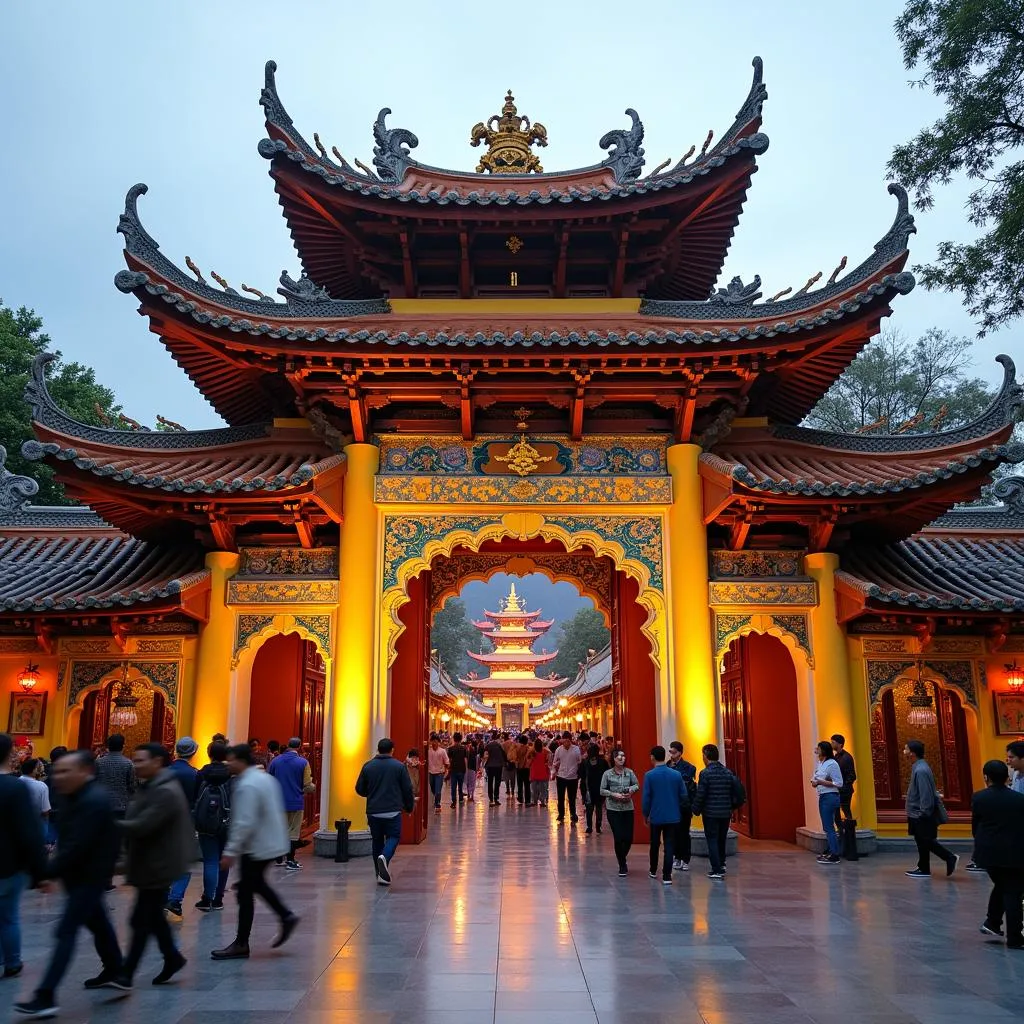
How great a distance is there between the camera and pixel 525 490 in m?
12.0

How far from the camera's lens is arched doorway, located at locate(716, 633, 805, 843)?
13.1 metres

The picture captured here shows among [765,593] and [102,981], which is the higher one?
[765,593]

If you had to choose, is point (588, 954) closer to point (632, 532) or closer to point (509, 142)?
point (632, 532)

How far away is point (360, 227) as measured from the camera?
13469 millimetres

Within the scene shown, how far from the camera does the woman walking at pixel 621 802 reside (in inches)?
390

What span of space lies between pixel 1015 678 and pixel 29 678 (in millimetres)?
13717

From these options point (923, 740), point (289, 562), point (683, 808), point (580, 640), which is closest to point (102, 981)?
point (683, 808)

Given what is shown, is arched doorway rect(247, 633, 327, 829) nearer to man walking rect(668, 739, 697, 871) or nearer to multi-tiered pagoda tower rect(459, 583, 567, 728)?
man walking rect(668, 739, 697, 871)

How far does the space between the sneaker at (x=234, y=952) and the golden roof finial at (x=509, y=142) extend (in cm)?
1333

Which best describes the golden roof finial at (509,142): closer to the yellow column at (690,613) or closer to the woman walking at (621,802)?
the yellow column at (690,613)

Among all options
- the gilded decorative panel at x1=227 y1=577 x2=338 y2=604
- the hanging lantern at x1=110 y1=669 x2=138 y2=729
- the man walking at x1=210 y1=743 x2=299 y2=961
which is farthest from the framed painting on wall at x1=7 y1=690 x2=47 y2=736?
the man walking at x1=210 y1=743 x2=299 y2=961

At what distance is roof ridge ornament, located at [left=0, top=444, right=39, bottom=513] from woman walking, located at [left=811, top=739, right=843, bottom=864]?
43.0ft

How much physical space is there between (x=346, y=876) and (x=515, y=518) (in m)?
4.87

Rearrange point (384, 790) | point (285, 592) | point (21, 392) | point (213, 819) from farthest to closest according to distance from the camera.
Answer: point (21, 392)
point (285, 592)
point (384, 790)
point (213, 819)
